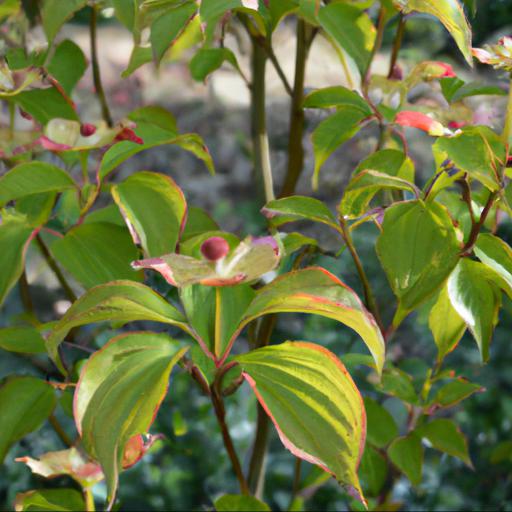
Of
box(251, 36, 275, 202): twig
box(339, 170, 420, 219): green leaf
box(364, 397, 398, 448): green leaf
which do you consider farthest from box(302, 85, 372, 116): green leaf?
box(364, 397, 398, 448): green leaf

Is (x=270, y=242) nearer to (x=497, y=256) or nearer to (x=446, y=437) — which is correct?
(x=497, y=256)

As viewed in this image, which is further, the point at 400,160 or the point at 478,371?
the point at 478,371

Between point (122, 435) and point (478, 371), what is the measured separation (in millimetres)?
940

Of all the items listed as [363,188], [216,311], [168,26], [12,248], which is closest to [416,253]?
[363,188]

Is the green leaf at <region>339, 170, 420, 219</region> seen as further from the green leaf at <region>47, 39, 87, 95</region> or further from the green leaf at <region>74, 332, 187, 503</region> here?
the green leaf at <region>47, 39, 87, 95</region>

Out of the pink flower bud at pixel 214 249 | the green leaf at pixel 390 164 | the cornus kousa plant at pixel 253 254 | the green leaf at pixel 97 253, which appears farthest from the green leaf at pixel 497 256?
the green leaf at pixel 97 253

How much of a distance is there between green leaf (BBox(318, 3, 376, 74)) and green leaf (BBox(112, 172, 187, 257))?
229 mm

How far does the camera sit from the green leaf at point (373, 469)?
1.00m

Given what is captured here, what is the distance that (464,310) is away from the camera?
61 centimetres

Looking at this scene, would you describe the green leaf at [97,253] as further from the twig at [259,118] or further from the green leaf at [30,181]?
the twig at [259,118]

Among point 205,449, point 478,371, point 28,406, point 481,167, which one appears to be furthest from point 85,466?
point 478,371

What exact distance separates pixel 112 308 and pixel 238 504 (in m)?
0.41

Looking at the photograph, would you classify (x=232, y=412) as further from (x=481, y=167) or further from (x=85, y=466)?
→ (x=481, y=167)

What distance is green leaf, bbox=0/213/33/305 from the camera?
0.69 meters
